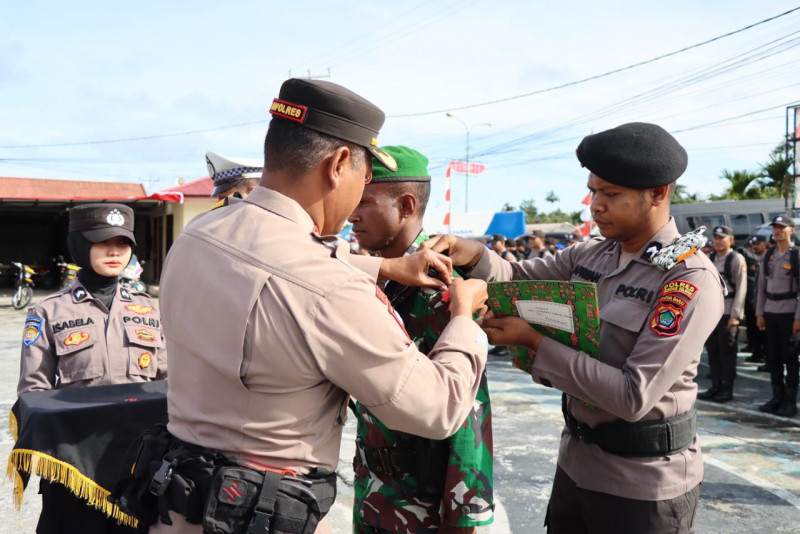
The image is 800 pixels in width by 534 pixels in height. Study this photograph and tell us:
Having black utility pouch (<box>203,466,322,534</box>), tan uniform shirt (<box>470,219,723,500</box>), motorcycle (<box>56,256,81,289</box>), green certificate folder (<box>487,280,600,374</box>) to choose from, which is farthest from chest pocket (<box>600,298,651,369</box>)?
motorcycle (<box>56,256,81,289</box>)

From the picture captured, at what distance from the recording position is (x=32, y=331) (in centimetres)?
272

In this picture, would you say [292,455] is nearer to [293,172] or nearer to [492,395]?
[293,172]

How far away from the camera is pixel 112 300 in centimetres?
296

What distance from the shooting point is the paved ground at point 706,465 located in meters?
3.66

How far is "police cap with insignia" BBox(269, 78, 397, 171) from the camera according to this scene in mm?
1457

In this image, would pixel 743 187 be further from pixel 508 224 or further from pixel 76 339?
pixel 76 339

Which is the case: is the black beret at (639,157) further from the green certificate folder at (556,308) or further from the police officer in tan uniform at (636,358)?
the green certificate folder at (556,308)

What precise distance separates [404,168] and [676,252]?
0.95m

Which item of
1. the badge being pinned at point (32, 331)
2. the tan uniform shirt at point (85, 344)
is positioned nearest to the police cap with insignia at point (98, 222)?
the tan uniform shirt at point (85, 344)

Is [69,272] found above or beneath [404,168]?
beneath

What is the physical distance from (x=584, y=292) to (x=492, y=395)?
5.21m

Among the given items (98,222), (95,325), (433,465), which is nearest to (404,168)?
(433,465)

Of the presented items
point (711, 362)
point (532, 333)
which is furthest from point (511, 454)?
point (711, 362)

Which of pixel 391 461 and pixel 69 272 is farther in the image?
pixel 69 272
